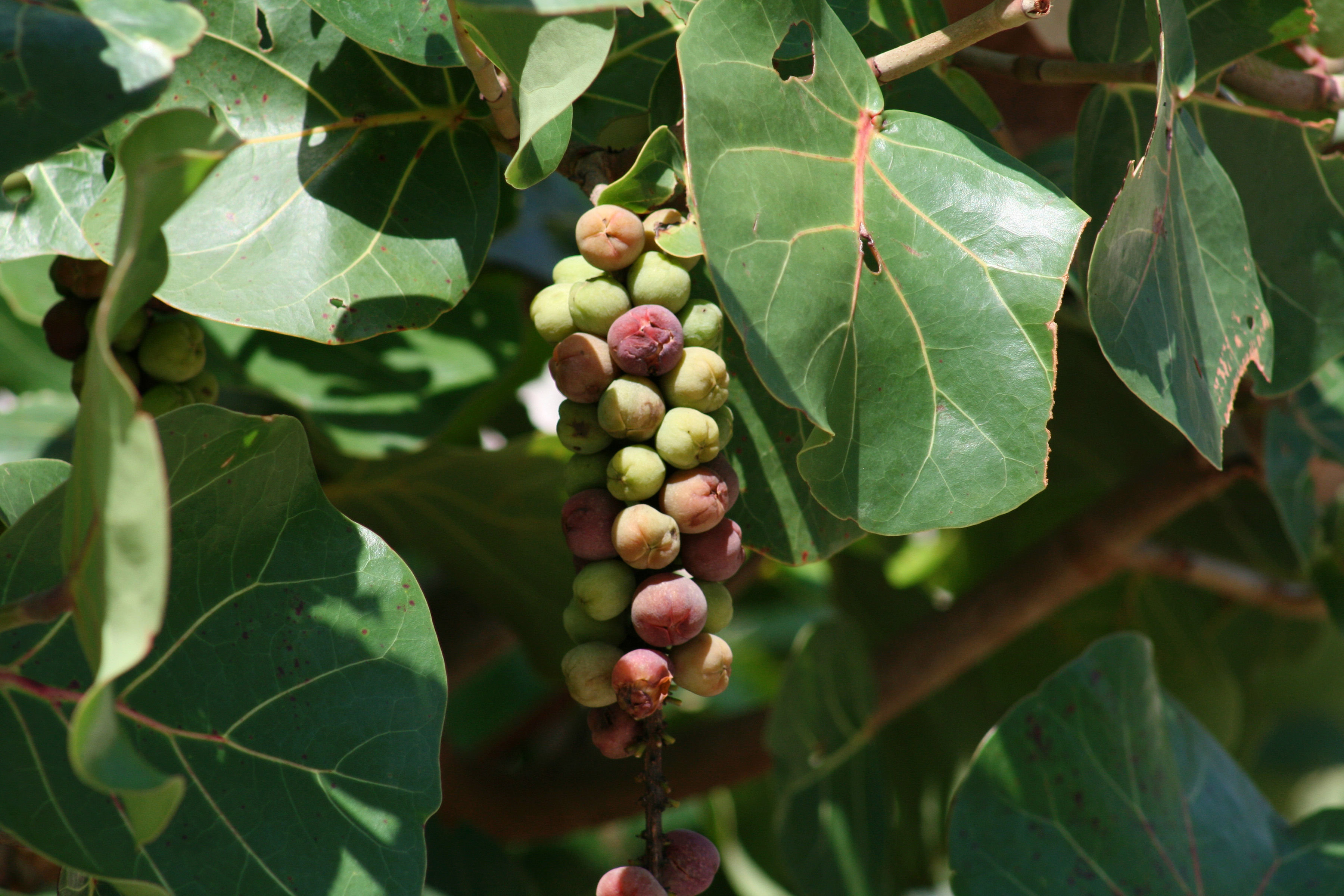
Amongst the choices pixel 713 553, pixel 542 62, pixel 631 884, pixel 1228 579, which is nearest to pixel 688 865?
pixel 631 884

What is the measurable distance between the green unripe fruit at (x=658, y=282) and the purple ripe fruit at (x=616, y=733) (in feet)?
0.60

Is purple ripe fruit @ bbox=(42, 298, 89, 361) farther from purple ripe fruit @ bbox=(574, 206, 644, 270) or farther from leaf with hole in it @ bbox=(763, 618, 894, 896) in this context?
leaf with hole in it @ bbox=(763, 618, 894, 896)

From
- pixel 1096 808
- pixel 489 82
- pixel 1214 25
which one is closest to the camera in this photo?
pixel 489 82

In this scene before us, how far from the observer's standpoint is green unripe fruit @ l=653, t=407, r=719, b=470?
0.47 metres

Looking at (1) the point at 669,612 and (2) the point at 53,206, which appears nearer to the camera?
(1) the point at 669,612

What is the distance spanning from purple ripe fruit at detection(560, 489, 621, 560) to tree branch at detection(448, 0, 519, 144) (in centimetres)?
22

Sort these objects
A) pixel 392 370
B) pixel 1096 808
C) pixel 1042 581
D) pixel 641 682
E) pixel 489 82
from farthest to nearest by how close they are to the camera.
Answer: pixel 1042 581 → pixel 392 370 → pixel 1096 808 → pixel 489 82 → pixel 641 682

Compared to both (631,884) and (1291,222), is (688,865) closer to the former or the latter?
(631,884)

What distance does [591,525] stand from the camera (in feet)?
1.55

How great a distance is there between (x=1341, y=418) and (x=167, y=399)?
3.31 feet

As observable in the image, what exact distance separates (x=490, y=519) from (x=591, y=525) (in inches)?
21.0

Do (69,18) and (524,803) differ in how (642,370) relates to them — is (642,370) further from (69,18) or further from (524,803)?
(524,803)

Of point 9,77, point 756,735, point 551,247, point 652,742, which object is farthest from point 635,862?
point 551,247

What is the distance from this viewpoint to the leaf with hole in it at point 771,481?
61 cm
